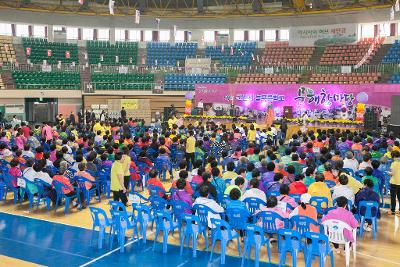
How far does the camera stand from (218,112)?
32531 mm

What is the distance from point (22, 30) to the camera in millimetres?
41094

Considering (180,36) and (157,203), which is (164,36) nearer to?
(180,36)

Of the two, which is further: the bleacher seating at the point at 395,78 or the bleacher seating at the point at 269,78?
the bleacher seating at the point at 269,78

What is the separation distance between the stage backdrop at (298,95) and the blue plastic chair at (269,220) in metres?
20.6

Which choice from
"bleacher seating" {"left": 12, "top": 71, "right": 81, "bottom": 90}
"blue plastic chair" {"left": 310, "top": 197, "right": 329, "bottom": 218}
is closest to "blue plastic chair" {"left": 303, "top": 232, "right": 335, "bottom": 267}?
"blue plastic chair" {"left": 310, "top": 197, "right": 329, "bottom": 218}

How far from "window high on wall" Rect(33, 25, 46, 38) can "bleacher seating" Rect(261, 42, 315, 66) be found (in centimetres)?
2003

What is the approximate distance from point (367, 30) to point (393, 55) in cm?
506

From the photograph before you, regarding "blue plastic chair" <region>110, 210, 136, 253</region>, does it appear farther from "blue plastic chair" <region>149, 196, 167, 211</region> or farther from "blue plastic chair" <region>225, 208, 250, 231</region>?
"blue plastic chair" <region>225, 208, 250, 231</region>

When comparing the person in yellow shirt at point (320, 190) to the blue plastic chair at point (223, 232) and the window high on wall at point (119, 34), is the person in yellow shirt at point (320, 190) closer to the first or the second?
the blue plastic chair at point (223, 232)

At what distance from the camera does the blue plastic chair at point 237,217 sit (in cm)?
888

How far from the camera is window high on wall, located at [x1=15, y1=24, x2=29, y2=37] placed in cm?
4078

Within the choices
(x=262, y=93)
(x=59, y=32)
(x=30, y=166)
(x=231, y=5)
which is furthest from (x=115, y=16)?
(x=30, y=166)

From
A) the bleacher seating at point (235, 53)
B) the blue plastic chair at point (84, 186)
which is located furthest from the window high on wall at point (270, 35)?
the blue plastic chair at point (84, 186)

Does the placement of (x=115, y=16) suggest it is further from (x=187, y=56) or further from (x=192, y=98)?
(x=192, y=98)
